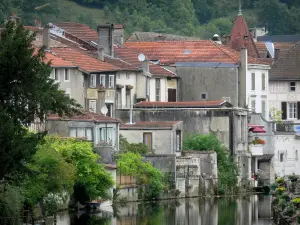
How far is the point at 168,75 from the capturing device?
126438 mm

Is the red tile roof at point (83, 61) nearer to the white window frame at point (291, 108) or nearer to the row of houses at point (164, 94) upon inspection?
the row of houses at point (164, 94)

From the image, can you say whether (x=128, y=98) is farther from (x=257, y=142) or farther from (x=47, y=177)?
(x=47, y=177)

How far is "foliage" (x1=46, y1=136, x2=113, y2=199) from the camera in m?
98.1

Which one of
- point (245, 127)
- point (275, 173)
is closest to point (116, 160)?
point (245, 127)

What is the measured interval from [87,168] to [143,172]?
371 inches

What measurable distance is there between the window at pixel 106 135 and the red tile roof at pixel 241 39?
38969 millimetres

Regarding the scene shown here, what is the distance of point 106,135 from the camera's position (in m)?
108

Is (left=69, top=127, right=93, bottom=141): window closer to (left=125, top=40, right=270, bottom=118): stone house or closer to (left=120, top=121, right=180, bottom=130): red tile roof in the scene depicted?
(left=120, top=121, right=180, bottom=130): red tile roof

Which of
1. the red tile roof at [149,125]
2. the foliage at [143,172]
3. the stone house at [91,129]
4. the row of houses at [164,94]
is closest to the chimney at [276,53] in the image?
the row of houses at [164,94]

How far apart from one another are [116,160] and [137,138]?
7918 millimetres

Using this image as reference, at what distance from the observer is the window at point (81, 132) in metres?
106

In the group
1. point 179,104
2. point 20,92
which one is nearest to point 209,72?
point 179,104

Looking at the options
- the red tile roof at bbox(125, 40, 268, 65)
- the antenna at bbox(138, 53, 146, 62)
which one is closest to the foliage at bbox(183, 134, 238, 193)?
the antenna at bbox(138, 53, 146, 62)

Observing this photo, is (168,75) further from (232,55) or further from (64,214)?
(64,214)
